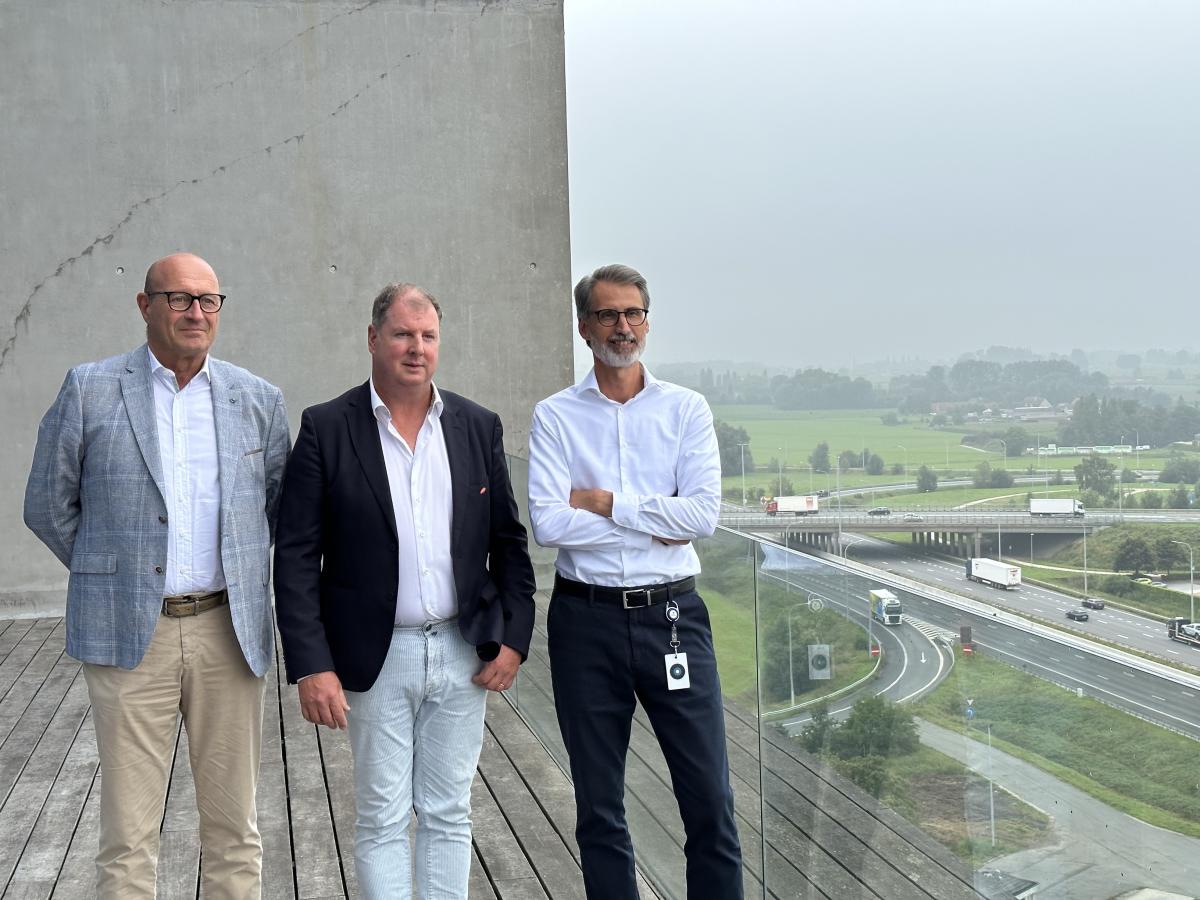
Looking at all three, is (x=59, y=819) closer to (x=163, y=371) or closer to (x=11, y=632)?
(x=163, y=371)

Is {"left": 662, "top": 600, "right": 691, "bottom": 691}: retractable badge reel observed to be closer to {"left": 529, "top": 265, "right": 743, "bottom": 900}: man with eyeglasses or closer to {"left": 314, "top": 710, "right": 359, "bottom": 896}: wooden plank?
{"left": 529, "top": 265, "right": 743, "bottom": 900}: man with eyeglasses

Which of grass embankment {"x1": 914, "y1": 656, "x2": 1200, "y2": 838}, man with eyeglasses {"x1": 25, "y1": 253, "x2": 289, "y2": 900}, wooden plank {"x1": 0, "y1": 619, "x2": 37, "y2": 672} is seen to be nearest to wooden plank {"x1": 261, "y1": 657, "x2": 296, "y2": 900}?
man with eyeglasses {"x1": 25, "y1": 253, "x2": 289, "y2": 900}

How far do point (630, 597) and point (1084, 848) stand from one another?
0.84m

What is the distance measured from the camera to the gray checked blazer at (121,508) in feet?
6.75

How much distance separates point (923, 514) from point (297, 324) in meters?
23.7

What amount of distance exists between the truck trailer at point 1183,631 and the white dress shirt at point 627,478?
12.4m

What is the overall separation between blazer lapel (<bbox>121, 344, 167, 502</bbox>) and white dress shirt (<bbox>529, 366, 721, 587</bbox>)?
2.26 ft

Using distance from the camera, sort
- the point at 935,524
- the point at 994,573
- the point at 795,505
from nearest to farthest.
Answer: the point at 994,573, the point at 935,524, the point at 795,505

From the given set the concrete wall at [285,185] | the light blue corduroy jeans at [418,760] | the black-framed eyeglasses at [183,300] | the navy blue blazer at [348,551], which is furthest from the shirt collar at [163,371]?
the concrete wall at [285,185]

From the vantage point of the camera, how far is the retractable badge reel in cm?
204

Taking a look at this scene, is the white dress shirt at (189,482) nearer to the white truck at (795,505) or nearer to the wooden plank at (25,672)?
the wooden plank at (25,672)

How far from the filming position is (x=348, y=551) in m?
2.02

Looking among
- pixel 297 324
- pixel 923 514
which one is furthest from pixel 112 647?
pixel 923 514

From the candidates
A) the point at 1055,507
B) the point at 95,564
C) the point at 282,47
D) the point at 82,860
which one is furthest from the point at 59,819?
the point at 1055,507
